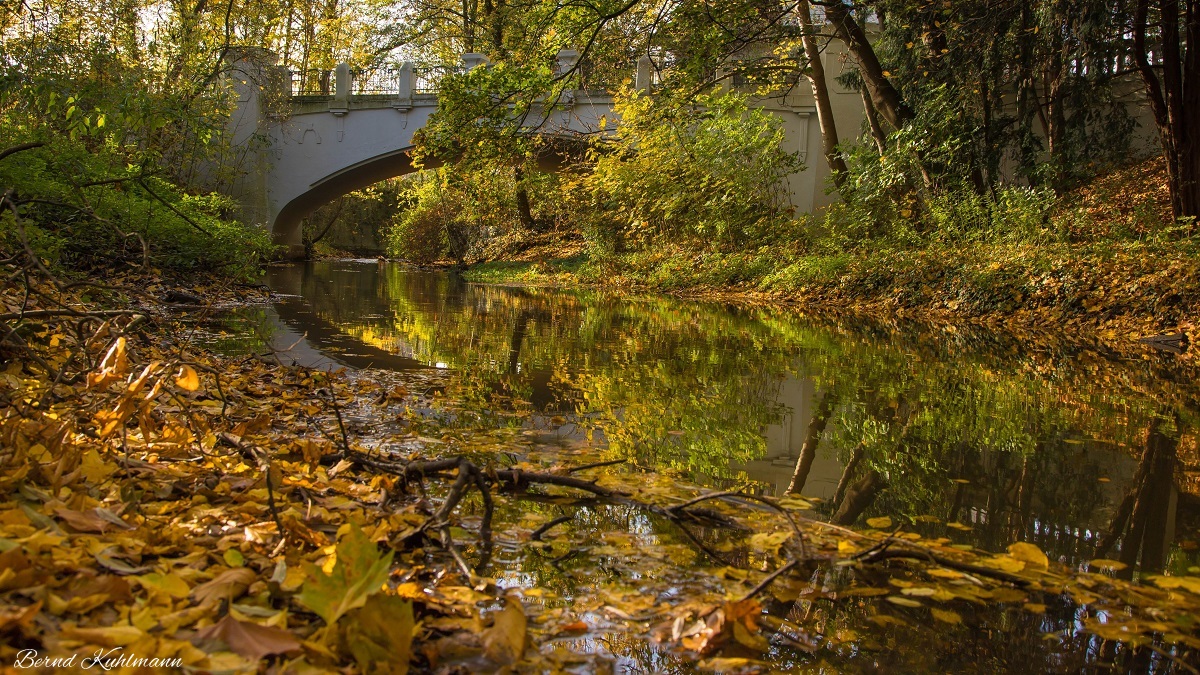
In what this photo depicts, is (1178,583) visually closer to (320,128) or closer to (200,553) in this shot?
(200,553)

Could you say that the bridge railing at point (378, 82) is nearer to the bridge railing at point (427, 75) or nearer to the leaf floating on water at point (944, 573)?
the bridge railing at point (427, 75)

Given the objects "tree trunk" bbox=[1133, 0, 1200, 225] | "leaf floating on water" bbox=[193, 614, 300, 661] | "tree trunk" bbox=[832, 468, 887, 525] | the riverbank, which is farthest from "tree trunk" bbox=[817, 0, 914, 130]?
"leaf floating on water" bbox=[193, 614, 300, 661]

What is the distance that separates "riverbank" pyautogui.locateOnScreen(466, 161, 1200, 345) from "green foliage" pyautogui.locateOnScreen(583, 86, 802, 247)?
2.74ft

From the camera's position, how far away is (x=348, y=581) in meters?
1.37

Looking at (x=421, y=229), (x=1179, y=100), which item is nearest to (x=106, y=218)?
(x=1179, y=100)

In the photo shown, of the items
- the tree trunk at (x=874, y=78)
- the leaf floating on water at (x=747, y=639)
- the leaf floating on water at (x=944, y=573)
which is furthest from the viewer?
the tree trunk at (x=874, y=78)

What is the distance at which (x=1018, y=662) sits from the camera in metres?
1.60

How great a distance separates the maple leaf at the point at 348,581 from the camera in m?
1.30

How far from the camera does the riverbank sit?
8258mm

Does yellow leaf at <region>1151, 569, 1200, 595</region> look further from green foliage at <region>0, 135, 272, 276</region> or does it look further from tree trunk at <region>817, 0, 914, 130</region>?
tree trunk at <region>817, 0, 914, 130</region>

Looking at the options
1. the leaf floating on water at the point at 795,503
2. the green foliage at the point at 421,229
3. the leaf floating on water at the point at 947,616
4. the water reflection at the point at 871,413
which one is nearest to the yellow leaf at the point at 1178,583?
the water reflection at the point at 871,413

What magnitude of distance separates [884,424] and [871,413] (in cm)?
29

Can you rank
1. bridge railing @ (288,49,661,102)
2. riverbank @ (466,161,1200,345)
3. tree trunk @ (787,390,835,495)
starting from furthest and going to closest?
bridge railing @ (288,49,661,102), riverbank @ (466,161,1200,345), tree trunk @ (787,390,835,495)

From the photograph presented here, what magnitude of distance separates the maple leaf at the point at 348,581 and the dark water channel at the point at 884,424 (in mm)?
500
